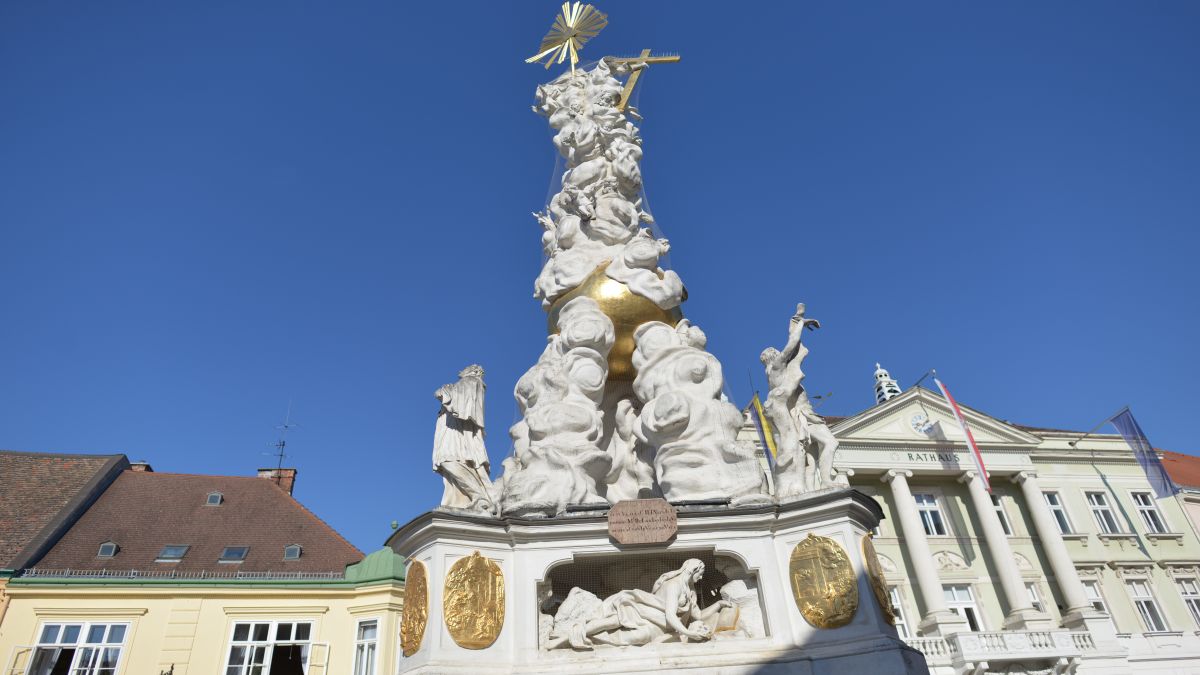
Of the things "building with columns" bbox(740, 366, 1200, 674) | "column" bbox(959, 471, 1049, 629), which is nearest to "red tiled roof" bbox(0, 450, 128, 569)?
"building with columns" bbox(740, 366, 1200, 674)

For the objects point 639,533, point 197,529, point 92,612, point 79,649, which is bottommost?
point 639,533

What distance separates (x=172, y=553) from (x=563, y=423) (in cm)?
1615

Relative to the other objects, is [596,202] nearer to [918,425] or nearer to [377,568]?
[377,568]

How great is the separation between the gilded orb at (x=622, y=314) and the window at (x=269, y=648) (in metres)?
13.3

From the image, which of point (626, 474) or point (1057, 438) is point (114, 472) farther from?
point (1057, 438)

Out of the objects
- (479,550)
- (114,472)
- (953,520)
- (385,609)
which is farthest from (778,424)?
(114,472)

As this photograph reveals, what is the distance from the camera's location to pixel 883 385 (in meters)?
35.7

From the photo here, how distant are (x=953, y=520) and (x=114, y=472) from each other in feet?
86.7

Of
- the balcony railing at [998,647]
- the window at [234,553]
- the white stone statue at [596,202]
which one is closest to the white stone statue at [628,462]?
the white stone statue at [596,202]

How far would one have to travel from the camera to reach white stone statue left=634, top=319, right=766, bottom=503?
6.59 m

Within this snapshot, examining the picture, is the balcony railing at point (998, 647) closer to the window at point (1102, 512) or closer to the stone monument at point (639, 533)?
the window at point (1102, 512)

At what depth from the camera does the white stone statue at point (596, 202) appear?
855cm

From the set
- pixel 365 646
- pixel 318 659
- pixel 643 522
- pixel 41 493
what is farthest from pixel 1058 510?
pixel 41 493

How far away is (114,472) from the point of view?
22.5 meters
